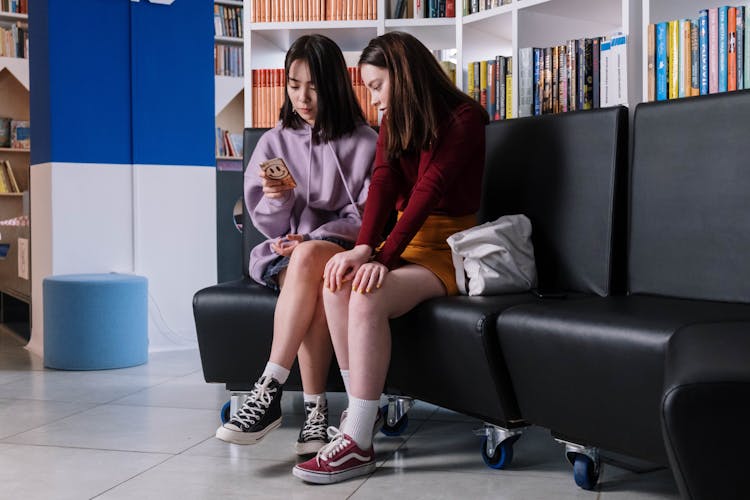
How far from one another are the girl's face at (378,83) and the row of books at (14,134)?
4.32m

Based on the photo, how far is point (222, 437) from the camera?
202 centimetres

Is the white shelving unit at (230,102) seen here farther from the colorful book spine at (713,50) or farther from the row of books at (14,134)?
the colorful book spine at (713,50)

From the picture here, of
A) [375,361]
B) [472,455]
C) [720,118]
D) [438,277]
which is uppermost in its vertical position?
[720,118]

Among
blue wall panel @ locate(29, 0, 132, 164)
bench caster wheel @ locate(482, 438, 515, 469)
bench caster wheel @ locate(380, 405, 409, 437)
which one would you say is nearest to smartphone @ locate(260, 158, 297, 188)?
bench caster wheel @ locate(380, 405, 409, 437)

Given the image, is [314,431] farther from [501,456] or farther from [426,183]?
[426,183]

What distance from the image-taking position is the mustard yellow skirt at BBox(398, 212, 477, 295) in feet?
7.21

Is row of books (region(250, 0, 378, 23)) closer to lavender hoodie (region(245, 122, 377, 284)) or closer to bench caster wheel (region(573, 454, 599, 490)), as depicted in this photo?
lavender hoodie (region(245, 122, 377, 284))

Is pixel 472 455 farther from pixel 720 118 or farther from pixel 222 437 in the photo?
pixel 720 118

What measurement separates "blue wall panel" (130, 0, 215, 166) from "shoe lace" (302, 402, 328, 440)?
213cm

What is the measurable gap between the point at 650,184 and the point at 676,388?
42.4 inches

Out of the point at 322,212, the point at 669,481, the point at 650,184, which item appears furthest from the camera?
the point at 322,212

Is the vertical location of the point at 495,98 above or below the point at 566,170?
above

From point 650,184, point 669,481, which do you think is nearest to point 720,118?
point 650,184

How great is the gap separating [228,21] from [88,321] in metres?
3.65
